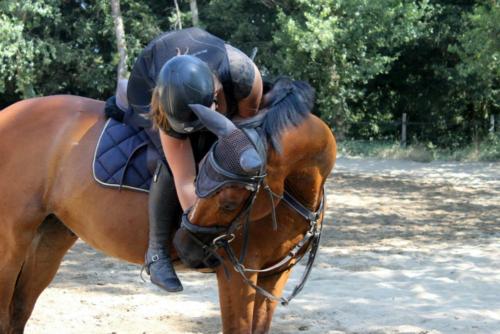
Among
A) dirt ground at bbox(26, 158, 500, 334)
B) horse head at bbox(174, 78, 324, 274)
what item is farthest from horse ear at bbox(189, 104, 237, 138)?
dirt ground at bbox(26, 158, 500, 334)

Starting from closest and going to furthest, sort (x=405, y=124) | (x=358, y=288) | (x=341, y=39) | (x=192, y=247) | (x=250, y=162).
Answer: (x=250, y=162)
(x=192, y=247)
(x=358, y=288)
(x=341, y=39)
(x=405, y=124)

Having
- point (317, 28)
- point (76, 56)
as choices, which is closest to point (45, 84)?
Answer: point (76, 56)

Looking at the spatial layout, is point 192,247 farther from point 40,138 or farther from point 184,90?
point 40,138

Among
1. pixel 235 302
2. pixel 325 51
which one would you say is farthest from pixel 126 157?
pixel 325 51

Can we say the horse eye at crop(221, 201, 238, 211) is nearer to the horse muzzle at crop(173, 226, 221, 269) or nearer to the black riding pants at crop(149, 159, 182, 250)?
the horse muzzle at crop(173, 226, 221, 269)

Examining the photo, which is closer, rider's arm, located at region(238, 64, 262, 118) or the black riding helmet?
the black riding helmet

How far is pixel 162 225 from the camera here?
2891mm

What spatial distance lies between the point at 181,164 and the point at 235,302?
0.68 metres

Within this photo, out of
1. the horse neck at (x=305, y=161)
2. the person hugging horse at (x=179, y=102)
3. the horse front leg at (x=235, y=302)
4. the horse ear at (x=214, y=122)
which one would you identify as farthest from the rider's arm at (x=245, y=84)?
the horse front leg at (x=235, y=302)

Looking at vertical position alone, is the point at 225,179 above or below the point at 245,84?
below

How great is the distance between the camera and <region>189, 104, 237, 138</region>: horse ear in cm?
234

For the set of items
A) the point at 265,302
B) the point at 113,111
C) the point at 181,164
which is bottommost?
the point at 265,302

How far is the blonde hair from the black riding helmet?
0.12 feet

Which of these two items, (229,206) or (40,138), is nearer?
(229,206)
